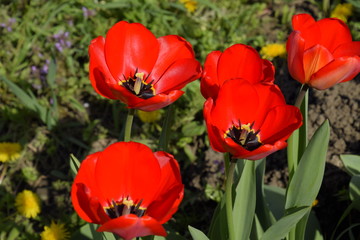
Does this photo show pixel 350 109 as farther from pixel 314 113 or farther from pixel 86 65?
pixel 86 65

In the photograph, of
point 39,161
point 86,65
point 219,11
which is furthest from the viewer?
point 219,11

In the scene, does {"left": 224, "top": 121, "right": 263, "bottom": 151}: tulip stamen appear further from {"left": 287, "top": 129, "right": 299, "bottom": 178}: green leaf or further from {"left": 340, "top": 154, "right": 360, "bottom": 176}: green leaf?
{"left": 340, "top": 154, "right": 360, "bottom": 176}: green leaf

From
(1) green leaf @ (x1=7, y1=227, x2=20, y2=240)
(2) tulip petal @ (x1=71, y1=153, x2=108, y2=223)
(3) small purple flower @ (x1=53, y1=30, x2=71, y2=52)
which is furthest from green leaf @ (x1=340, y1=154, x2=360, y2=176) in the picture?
(3) small purple flower @ (x1=53, y1=30, x2=71, y2=52)

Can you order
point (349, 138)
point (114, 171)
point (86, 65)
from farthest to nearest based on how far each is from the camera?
point (86, 65)
point (349, 138)
point (114, 171)

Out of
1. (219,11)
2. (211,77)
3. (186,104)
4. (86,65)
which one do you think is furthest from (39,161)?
(211,77)

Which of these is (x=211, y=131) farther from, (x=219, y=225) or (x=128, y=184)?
(x=219, y=225)

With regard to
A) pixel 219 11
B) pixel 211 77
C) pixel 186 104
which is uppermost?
pixel 211 77

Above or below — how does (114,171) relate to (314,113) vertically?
above
